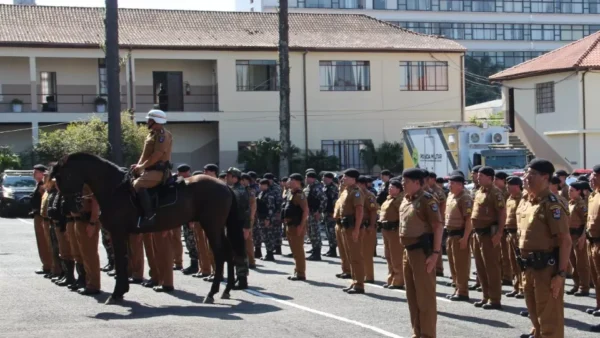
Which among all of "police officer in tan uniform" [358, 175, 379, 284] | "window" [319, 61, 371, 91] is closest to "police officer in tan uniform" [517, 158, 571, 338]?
"police officer in tan uniform" [358, 175, 379, 284]

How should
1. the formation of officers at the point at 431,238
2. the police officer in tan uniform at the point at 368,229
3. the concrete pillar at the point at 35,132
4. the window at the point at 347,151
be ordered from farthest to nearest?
1. the window at the point at 347,151
2. the concrete pillar at the point at 35,132
3. the police officer in tan uniform at the point at 368,229
4. the formation of officers at the point at 431,238

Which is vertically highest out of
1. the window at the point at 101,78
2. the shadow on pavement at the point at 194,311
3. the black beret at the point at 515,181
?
the window at the point at 101,78

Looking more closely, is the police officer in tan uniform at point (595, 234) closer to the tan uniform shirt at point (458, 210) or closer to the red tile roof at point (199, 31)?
the tan uniform shirt at point (458, 210)

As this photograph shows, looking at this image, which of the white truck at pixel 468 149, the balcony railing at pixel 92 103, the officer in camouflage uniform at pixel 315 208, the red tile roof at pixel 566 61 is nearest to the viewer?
the officer in camouflage uniform at pixel 315 208

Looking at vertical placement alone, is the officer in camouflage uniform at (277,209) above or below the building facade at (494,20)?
below

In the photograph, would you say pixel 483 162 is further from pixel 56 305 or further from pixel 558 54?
pixel 56 305

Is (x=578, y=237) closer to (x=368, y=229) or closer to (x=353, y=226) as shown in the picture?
(x=353, y=226)

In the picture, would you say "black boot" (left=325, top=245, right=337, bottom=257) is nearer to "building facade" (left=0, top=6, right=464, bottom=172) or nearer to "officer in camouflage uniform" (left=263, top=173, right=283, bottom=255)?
"officer in camouflage uniform" (left=263, top=173, right=283, bottom=255)

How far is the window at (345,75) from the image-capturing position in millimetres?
44156

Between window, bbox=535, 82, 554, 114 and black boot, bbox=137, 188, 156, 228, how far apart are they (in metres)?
30.6

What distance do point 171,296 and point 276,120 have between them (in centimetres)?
3021

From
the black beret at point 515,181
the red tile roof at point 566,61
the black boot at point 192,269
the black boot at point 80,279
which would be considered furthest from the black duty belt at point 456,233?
the red tile roof at point 566,61

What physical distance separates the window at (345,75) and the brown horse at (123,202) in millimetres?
31125

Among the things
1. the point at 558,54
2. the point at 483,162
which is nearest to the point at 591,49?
the point at 558,54
